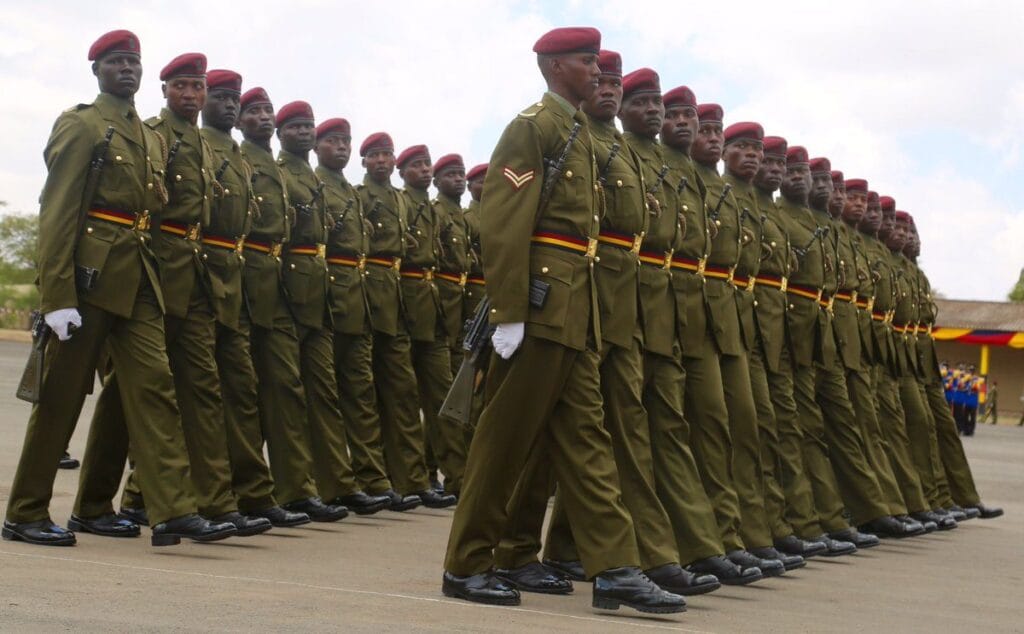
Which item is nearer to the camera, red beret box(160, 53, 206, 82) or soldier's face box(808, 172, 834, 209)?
red beret box(160, 53, 206, 82)

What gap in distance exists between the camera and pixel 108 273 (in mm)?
8242

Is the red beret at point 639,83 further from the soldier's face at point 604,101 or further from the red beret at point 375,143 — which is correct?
the red beret at point 375,143

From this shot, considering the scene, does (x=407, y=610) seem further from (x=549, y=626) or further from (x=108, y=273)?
(x=108, y=273)

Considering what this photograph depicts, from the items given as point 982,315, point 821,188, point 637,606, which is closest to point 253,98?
point 821,188

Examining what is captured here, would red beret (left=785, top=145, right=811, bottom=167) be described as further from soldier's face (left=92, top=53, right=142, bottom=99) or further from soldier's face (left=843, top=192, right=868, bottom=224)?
soldier's face (left=92, top=53, right=142, bottom=99)

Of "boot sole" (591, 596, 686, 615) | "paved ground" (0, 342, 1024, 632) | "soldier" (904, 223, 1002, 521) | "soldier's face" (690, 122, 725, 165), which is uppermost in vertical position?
"soldier's face" (690, 122, 725, 165)

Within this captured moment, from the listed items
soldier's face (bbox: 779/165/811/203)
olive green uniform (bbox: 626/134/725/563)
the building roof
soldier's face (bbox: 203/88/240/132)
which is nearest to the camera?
olive green uniform (bbox: 626/134/725/563)

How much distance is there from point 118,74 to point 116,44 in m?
0.14

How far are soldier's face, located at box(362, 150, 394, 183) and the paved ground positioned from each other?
2468 mm

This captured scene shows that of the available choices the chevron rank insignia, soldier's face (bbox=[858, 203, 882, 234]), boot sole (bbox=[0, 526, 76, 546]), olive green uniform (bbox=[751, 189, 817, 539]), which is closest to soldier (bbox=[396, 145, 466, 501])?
olive green uniform (bbox=[751, 189, 817, 539])

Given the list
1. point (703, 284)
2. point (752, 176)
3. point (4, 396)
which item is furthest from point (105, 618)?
point (4, 396)

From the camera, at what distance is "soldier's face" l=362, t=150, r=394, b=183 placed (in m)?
12.6

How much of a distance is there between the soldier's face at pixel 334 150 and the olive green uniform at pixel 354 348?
186 mm

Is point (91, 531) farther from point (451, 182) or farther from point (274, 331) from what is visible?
point (451, 182)
